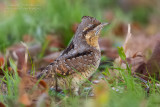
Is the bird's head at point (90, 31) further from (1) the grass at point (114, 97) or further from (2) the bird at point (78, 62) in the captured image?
(1) the grass at point (114, 97)

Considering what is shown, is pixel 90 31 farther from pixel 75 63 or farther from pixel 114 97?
pixel 114 97

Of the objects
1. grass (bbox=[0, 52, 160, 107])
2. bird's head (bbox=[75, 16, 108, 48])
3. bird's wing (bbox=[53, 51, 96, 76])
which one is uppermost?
bird's head (bbox=[75, 16, 108, 48])

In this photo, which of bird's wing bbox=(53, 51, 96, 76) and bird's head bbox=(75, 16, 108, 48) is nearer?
bird's wing bbox=(53, 51, 96, 76)

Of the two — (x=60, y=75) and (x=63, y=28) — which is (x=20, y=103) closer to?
(x=60, y=75)

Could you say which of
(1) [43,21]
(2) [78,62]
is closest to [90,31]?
(2) [78,62]

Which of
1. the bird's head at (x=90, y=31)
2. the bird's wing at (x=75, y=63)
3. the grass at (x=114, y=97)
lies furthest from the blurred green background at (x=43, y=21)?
the grass at (x=114, y=97)

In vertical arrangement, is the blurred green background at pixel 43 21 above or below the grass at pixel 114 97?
above

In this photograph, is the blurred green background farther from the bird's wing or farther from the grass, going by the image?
the grass

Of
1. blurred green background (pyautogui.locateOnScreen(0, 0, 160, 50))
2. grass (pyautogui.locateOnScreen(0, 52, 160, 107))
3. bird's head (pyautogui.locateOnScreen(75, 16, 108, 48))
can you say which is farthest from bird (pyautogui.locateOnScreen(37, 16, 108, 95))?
blurred green background (pyautogui.locateOnScreen(0, 0, 160, 50))
